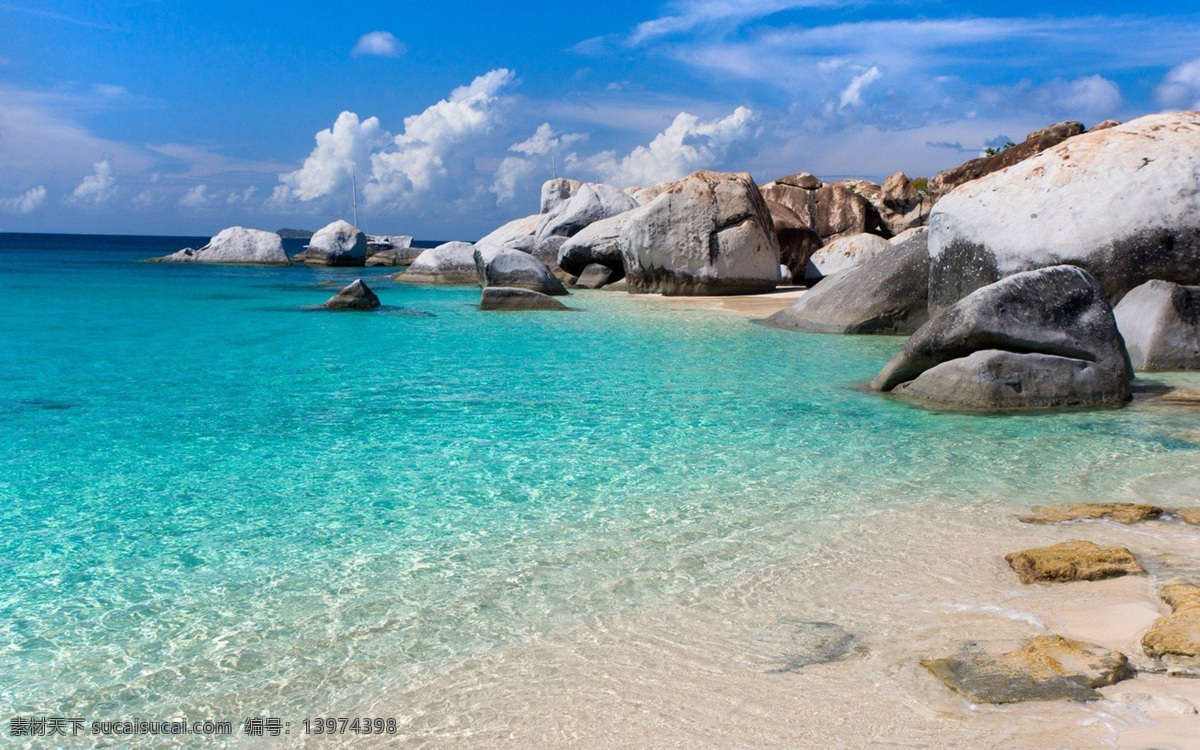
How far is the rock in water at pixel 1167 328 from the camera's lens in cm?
1072

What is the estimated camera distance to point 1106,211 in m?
11.3

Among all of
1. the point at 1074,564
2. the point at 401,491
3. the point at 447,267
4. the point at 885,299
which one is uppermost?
the point at 447,267

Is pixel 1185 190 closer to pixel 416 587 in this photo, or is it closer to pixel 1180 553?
pixel 1180 553

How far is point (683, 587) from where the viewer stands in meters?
4.38

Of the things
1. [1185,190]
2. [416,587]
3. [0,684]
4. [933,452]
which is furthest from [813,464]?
[1185,190]

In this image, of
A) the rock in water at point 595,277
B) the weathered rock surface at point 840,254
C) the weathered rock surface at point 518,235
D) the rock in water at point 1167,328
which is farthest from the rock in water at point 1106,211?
the weathered rock surface at point 518,235

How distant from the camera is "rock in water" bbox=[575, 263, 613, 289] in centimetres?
2784

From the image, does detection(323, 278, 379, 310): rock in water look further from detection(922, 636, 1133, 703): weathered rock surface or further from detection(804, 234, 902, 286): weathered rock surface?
detection(922, 636, 1133, 703): weathered rock surface

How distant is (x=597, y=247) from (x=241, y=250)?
1266 inches

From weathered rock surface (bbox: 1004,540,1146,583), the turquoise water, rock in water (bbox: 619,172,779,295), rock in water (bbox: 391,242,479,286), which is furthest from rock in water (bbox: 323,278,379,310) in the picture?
weathered rock surface (bbox: 1004,540,1146,583)

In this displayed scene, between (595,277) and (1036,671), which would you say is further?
(595,277)

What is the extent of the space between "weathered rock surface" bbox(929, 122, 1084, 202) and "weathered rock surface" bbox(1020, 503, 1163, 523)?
18.0 metres

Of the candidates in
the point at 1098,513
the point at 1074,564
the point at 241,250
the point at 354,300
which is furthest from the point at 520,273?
the point at 241,250

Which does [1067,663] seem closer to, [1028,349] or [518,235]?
[1028,349]
